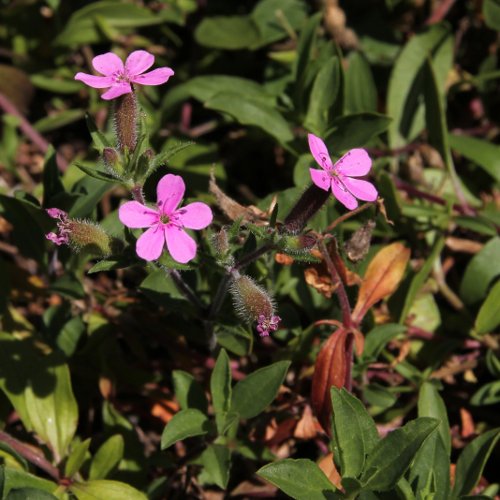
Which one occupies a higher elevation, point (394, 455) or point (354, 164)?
point (354, 164)

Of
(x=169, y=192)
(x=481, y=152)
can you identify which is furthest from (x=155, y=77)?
(x=481, y=152)

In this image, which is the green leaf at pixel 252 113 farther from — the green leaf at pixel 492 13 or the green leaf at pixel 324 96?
the green leaf at pixel 492 13

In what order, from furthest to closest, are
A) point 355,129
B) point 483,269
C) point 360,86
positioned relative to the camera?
1. point 360,86
2. point 483,269
3. point 355,129

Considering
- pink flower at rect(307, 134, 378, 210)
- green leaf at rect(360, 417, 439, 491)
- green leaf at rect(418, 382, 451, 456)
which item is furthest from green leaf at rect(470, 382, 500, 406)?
pink flower at rect(307, 134, 378, 210)

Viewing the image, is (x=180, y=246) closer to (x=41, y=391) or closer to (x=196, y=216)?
(x=196, y=216)

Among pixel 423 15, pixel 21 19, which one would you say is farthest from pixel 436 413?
pixel 21 19

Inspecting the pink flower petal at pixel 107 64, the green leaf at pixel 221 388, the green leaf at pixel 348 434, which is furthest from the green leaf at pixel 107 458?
the pink flower petal at pixel 107 64

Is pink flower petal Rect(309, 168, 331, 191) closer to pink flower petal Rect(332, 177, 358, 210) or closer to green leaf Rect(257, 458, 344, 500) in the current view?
pink flower petal Rect(332, 177, 358, 210)

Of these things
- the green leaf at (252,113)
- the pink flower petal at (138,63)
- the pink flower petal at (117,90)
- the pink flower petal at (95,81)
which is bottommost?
the green leaf at (252,113)
